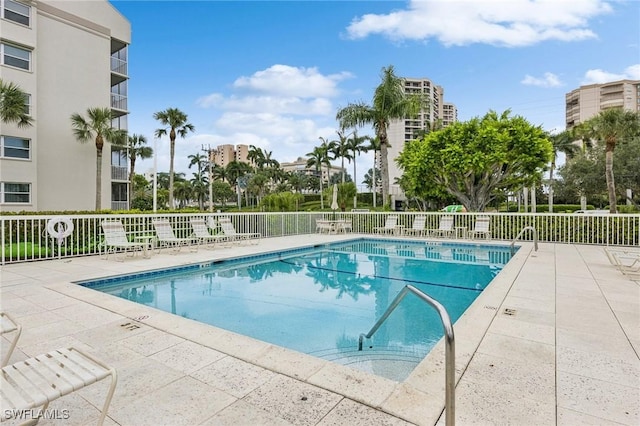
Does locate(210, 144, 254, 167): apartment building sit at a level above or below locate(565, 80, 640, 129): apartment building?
below

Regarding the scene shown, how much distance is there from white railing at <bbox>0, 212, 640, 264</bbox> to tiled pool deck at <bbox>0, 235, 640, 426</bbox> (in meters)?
4.11

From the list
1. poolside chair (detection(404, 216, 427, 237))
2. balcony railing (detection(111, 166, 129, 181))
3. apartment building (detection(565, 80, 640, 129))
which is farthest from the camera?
apartment building (detection(565, 80, 640, 129))

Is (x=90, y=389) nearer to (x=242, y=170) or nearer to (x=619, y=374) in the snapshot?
(x=619, y=374)

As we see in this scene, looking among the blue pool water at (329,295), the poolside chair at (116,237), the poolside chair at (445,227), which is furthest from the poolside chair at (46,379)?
the poolside chair at (445,227)

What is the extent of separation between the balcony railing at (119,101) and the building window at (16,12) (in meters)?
6.12

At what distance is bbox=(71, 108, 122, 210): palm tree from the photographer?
19.4 m

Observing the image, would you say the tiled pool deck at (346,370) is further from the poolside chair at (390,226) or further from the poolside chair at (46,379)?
the poolside chair at (390,226)

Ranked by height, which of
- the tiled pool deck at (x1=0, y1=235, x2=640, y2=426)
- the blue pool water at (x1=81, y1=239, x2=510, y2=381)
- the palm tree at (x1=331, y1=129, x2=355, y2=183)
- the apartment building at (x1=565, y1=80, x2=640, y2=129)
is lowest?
the blue pool water at (x1=81, y1=239, x2=510, y2=381)

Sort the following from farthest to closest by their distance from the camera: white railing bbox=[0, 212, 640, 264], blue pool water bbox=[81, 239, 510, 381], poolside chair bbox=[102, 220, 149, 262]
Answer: white railing bbox=[0, 212, 640, 264] → poolside chair bbox=[102, 220, 149, 262] → blue pool water bbox=[81, 239, 510, 381]

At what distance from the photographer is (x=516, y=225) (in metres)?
12.8

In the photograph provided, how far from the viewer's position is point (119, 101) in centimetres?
2369

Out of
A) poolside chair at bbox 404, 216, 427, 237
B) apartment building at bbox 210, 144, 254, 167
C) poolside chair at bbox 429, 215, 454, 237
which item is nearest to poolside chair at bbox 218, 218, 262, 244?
poolside chair at bbox 404, 216, 427, 237

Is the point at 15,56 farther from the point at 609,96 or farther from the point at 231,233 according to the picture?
the point at 609,96

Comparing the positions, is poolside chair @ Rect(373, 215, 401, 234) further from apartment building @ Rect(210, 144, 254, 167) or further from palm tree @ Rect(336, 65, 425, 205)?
apartment building @ Rect(210, 144, 254, 167)
